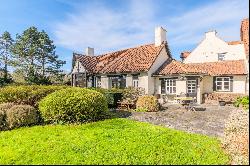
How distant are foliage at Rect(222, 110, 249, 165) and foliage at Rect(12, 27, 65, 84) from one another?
147 feet

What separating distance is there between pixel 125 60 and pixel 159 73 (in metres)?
5.36

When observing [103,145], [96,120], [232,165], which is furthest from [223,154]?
[96,120]

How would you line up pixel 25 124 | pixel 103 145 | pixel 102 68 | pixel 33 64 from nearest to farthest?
pixel 103 145
pixel 25 124
pixel 102 68
pixel 33 64

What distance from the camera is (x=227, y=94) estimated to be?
28.5 m

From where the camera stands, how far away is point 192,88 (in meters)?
27.1

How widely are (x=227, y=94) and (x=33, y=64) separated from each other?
38602mm

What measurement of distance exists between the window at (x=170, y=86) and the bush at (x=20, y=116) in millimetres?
16687

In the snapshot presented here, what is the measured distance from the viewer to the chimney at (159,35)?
30.9 meters

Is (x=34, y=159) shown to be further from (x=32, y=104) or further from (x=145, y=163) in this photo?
(x=32, y=104)

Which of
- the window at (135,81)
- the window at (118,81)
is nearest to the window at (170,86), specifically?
the window at (135,81)

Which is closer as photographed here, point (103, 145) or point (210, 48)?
point (103, 145)

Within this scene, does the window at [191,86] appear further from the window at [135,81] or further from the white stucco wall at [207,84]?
the window at [135,81]

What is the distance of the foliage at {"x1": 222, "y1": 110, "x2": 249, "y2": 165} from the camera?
853 centimetres

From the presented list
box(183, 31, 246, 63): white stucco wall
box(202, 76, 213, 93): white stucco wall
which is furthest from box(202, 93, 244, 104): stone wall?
box(183, 31, 246, 63): white stucco wall
